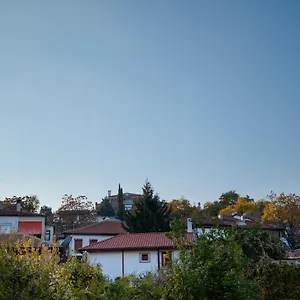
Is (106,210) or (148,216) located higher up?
(106,210)

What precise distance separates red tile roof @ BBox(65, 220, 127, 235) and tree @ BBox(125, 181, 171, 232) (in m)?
2.97

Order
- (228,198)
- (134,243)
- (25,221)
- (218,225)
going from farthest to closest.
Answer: (228,198) → (25,221) → (134,243) → (218,225)

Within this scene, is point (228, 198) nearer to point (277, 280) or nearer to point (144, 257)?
point (144, 257)

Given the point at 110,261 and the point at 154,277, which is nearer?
the point at 154,277

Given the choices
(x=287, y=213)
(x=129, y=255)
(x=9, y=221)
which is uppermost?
(x=287, y=213)

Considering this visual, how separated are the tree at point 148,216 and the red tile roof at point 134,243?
7172mm

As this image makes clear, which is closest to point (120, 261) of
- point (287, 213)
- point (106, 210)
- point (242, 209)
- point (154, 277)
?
point (154, 277)

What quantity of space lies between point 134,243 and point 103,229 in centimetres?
1276

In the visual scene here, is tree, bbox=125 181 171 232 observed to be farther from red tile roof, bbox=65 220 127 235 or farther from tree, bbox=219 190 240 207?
tree, bbox=219 190 240 207

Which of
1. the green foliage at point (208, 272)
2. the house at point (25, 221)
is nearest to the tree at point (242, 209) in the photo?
the house at point (25, 221)

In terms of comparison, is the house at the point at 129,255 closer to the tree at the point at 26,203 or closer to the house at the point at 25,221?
the house at the point at 25,221

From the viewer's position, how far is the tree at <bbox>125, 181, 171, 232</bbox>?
1451 inches

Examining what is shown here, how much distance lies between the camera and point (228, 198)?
264 feet

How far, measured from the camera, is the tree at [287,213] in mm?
48844
